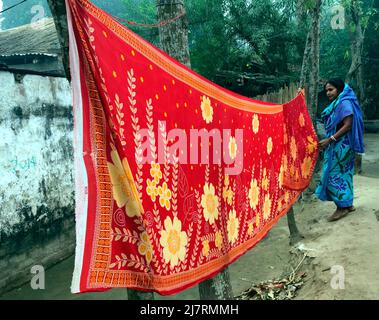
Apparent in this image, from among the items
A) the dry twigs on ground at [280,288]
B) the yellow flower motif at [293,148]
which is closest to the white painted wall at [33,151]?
the dry twigs on ground at [280,288]

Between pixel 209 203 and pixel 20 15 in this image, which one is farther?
pixel 20 15

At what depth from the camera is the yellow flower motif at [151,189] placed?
1897mm

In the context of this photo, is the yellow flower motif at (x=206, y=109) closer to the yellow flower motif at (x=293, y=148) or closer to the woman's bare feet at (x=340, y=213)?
the yellow flower motif at (x=293, y=148)

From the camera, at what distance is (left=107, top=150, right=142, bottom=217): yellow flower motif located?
5.49 ft

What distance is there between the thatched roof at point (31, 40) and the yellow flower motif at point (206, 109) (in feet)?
32.2

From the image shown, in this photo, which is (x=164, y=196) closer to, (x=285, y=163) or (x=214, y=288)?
(x=214, y=288)

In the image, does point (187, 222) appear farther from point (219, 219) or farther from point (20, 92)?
point (20, 92)

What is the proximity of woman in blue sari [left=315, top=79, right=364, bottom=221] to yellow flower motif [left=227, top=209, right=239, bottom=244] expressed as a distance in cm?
189

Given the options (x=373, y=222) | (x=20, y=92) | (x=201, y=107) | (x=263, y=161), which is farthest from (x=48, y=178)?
(x=373, y=222)

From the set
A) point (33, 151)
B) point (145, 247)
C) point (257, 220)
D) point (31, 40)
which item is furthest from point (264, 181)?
point (31, 40)

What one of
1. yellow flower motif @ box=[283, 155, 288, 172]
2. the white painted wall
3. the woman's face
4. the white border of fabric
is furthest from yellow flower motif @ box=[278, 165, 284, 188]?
the white painted wall

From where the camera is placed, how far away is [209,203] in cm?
252

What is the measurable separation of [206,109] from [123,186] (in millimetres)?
1053
